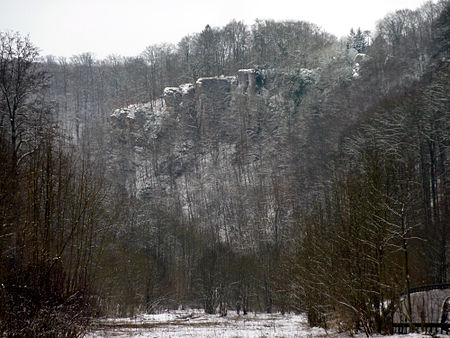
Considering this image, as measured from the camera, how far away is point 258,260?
4341 centimetres

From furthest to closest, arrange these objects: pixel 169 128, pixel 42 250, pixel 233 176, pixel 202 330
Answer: pixel 169 128
pixel 233 176
pixel 202 330
pixel 42 250

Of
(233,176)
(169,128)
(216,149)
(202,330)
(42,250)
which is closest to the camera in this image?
(42,250)

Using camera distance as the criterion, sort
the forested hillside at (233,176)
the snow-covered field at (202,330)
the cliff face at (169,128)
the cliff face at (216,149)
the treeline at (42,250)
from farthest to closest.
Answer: the cliff face at (169,128), the cliff face at (216,149), the snow-covered field at (202,330), the forested hillside at (233,176), the treeline at (42,250)

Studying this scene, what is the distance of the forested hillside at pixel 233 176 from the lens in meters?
10.7

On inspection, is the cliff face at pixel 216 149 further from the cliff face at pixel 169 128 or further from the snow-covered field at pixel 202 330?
the snow-covered field at pixel 202 330

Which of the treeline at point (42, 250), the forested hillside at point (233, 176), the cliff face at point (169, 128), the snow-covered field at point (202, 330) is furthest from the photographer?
the cliff face at point (169, 128)

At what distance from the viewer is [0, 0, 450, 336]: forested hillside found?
10711mm

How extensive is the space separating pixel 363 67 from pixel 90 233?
222 ft

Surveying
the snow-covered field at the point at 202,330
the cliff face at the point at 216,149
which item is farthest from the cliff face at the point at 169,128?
the snow-covered field at the point at 202,330

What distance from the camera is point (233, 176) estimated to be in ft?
220

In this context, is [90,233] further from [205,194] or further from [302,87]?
[302,87]

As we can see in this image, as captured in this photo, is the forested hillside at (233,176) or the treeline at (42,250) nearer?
the treeline at (42,250)

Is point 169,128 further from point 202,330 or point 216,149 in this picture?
point 202,330

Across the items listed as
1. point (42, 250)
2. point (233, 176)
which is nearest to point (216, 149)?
point (233, 176)
